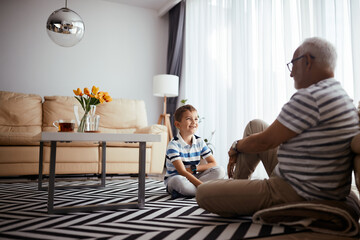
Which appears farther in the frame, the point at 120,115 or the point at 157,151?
the point at 120,115

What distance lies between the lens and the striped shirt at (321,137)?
43.9 inches

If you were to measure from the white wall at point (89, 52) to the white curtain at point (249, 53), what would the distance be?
76 centimetres

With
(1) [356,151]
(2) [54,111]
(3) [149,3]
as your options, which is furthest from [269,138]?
(3) [149,3]

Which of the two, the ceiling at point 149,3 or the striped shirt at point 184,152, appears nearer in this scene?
the striped shirt at point 184,152

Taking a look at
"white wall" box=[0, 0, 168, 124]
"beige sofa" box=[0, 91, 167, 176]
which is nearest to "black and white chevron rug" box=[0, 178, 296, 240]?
"beige sofa" box=[0, 91, 167, 176]

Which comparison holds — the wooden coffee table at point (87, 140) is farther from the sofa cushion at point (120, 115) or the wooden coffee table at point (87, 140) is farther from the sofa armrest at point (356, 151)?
the sofa cushion at point (120, 115)

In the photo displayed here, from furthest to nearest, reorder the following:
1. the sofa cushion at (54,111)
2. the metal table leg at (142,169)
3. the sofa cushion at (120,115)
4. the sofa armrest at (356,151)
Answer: the sofa cushion at (120,115), the sofa cushion at (54,111), the metal table leg at (142,169), the sofa armrest at (356,151)

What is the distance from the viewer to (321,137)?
113 cm

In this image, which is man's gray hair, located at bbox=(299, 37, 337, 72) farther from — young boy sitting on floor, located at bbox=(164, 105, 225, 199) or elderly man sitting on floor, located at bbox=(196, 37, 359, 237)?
young boy sitting on floor, located at bbox=(164, 105, 225, 199)

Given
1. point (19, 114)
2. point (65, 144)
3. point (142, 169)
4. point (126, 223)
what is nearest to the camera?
point (126, 223)

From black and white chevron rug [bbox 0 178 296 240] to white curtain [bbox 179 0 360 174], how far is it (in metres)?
1.49

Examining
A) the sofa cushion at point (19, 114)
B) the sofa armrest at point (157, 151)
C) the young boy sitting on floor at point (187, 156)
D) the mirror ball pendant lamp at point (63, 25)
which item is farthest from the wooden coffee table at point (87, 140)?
the sofa cushion at point (19, 114)

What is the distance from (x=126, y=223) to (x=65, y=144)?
2.03m

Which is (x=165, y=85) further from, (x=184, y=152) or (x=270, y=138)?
(x=270, y=138)
